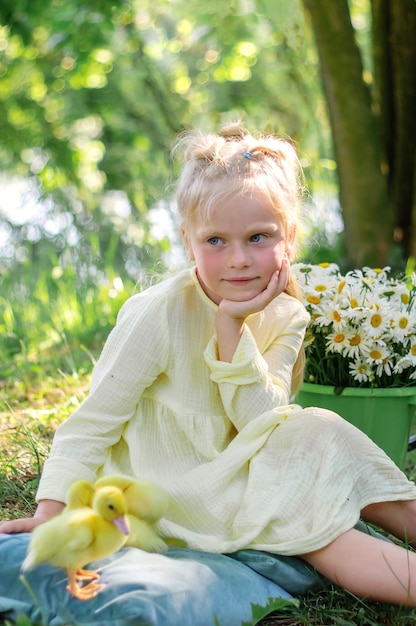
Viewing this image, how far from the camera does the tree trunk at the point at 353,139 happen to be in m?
4.69

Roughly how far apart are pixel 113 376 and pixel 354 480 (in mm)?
618

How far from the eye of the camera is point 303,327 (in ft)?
7.80

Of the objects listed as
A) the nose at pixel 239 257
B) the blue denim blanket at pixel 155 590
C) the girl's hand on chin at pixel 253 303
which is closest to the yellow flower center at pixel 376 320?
the girl's hand on chin at pixel 253 303

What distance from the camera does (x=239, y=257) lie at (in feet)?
6.66

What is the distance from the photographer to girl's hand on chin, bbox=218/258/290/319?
6.79 feet

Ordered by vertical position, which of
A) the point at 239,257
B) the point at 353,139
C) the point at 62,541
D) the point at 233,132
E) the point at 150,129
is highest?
the point at 150,129

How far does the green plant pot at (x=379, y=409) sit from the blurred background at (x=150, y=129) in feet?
1.65

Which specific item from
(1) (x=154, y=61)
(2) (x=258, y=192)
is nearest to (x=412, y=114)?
(2) (x=258, y=192)

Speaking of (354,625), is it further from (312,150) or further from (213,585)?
(312,150)

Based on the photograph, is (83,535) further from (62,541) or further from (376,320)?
(376,320)

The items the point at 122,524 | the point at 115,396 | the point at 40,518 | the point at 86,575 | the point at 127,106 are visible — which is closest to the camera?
the point at 122,524

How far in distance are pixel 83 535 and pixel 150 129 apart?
24.2ft

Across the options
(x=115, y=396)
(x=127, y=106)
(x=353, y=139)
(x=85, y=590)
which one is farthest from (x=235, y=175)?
(x=127, y=106)

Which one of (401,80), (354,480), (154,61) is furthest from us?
(154,61)
